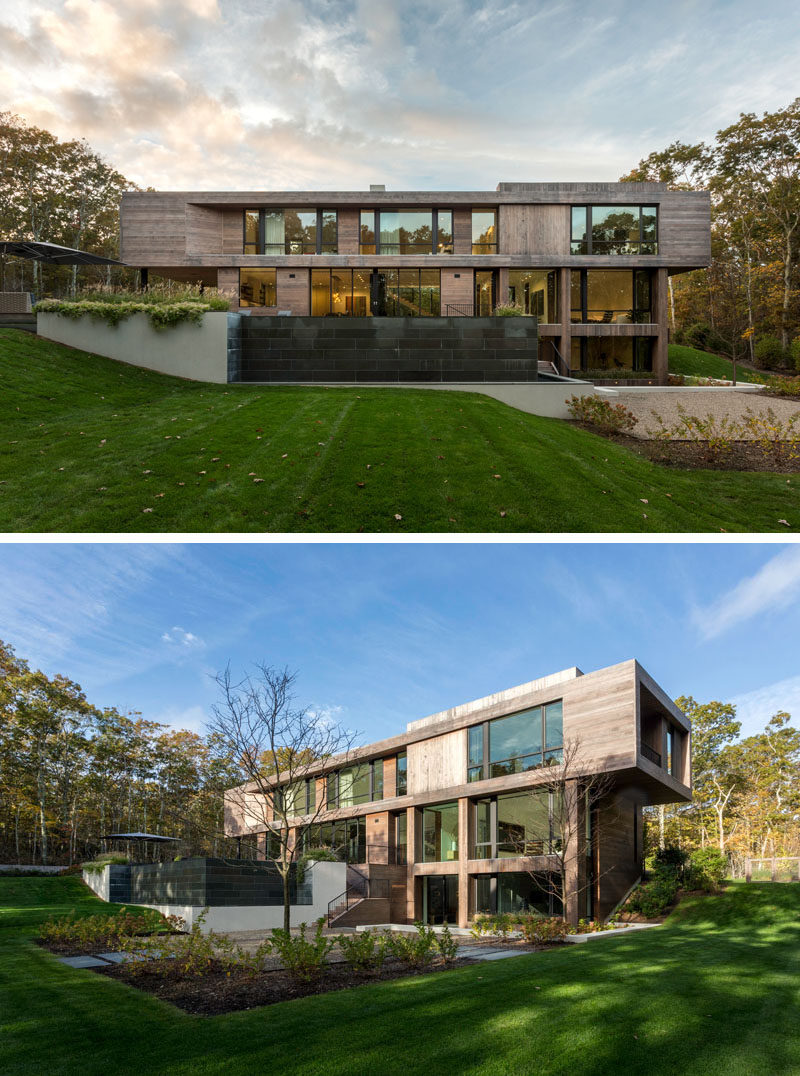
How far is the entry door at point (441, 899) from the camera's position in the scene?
65.7ft

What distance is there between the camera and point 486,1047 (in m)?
6.02

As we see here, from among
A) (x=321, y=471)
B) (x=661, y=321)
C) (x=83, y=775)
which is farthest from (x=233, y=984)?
(x=661, y=321)

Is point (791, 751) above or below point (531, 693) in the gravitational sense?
below

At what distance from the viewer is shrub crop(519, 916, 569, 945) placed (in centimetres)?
1329

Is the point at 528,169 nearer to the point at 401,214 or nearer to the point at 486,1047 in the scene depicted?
the point at 401,214

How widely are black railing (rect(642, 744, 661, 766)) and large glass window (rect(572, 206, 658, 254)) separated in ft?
79.2

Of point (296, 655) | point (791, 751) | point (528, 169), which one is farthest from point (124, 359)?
point (791, 751)

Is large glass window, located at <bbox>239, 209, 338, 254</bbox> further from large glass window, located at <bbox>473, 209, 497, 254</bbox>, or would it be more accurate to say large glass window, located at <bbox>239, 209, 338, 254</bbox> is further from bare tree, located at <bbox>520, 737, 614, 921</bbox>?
bare tree, located at <bbox>520, 737, 614, 921</bbox>

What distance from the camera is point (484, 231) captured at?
3256cm

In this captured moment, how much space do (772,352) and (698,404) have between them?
→ 79.4 ft

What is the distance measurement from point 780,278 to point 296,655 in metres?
44.7

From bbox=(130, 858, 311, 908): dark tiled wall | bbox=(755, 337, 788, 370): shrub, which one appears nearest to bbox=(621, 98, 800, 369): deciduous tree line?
bbox=(755, 337, 788, 370): shrub

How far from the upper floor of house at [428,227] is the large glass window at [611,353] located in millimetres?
3646

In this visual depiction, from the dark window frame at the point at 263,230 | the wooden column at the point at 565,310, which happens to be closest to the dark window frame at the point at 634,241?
the wooden column at the point at 565,310
